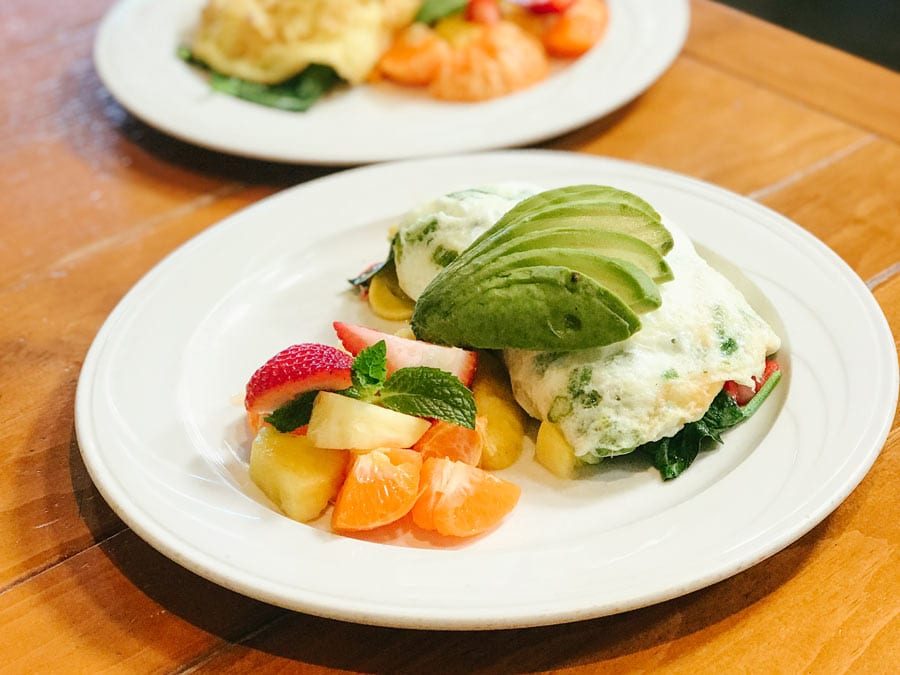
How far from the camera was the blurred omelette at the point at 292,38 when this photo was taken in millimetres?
2660

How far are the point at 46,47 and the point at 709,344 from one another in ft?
8.42

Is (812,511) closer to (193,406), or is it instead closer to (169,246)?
(193,406)

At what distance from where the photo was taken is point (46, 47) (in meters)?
3.14

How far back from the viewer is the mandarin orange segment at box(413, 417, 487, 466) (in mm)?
1423

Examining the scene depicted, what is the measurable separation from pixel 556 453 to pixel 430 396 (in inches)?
8.5

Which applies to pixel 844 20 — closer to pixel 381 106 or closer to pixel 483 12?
pixel 483 12

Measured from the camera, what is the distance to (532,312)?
142cm

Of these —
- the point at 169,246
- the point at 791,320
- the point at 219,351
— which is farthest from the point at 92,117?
the point at 791,320

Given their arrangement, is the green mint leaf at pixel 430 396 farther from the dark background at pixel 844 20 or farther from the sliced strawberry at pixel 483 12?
the dark background at pixel 844 20

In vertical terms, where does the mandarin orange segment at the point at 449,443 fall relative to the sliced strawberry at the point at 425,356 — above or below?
below

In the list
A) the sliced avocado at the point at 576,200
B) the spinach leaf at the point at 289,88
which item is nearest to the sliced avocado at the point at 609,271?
the sliced avocado at the point at 576,200

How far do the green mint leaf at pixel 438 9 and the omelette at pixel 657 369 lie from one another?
4.77ft

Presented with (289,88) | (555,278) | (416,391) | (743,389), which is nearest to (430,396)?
(416,391)

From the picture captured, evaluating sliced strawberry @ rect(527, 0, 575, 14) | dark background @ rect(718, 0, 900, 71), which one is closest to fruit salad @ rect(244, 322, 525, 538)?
sliced strawberry @ rect(527, 0, 575, 14)
